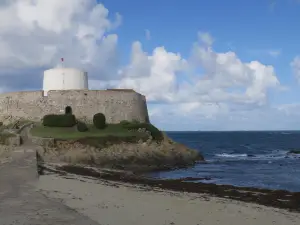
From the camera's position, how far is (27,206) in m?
12.3

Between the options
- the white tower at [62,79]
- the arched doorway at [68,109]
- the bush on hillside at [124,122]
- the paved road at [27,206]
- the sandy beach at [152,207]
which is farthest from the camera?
the white tower at [62,79]

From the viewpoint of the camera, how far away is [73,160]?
30.0m

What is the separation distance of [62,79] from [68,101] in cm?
361

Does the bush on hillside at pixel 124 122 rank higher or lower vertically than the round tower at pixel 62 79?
lower

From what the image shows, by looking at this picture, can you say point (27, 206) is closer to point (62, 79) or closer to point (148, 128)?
point (148, 128)

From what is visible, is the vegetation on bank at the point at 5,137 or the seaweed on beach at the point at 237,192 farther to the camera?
the vegetation on bank at the point at 5,137

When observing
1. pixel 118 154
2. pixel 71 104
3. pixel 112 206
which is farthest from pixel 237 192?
pixel 71 104

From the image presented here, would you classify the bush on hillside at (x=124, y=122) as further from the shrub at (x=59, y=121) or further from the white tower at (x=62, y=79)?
the white tower at (x=62, y=79)

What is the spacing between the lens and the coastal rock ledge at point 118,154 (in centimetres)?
3041

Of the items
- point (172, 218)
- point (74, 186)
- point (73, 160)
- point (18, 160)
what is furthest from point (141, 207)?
point (73, 160)

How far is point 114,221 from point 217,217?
3288mm

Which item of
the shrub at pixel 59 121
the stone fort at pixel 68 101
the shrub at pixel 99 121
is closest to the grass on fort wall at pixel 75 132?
the shrub at pixel 99 121

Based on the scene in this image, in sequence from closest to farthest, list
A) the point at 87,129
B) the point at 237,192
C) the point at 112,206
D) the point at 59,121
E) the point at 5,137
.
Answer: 1. the point at 112,206
2. the point at 237,192
3. the point at 5,137
4. the point at 87,129
5. the point at 59,121

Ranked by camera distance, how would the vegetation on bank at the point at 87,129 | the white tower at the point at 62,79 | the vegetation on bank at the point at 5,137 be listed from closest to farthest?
the vegetation on bank at the point at 5,137
the vegetation on bank at the point at 87,129
the white tower at the point at 62,79
